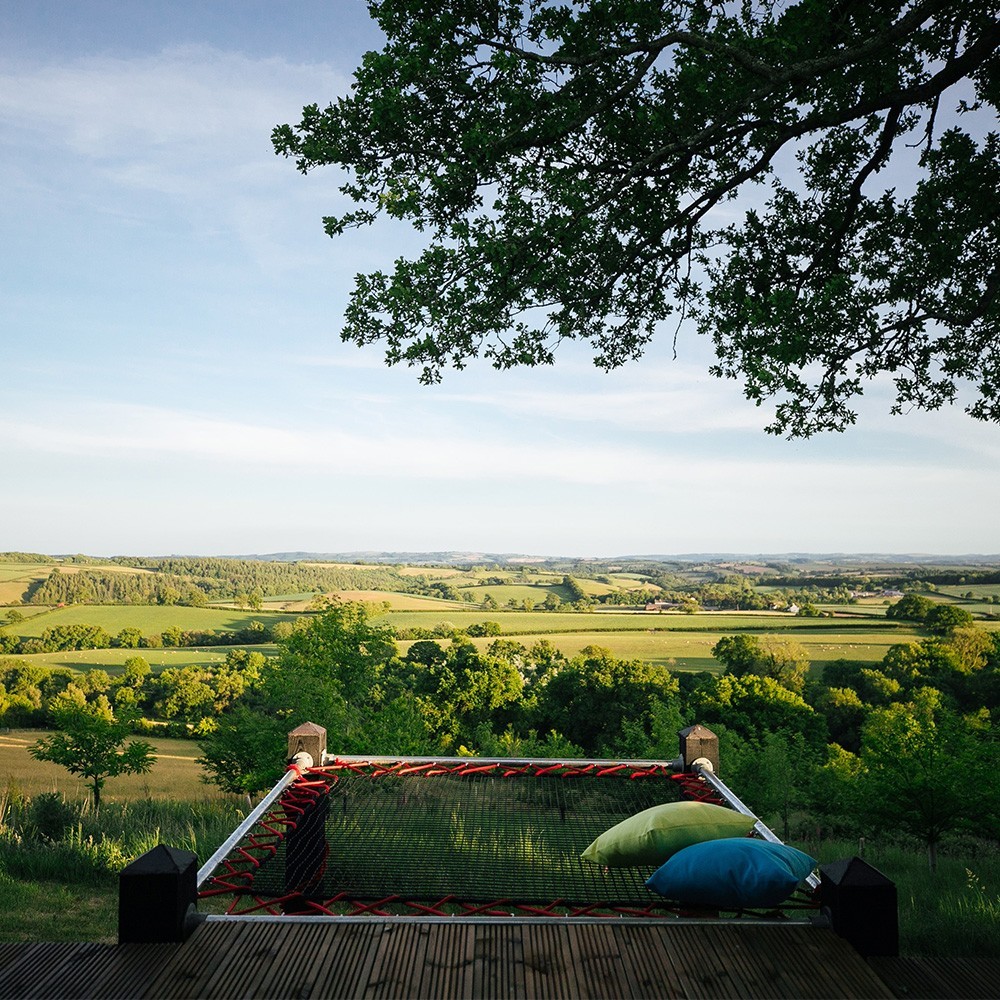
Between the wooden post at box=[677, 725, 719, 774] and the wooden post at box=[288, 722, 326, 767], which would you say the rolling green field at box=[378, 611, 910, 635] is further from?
the wooden post at box=[677, 725, 719, 774]

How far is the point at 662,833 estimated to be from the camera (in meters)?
3.12

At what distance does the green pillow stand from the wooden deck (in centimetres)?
62

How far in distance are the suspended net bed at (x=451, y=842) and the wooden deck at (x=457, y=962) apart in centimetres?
22

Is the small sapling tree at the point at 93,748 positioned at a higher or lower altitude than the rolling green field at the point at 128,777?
higher

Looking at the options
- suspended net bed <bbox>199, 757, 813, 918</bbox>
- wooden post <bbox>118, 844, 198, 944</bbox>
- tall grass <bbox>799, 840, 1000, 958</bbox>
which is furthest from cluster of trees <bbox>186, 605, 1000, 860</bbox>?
wooden post <bbox>118, 844, 198, 944</bbox>

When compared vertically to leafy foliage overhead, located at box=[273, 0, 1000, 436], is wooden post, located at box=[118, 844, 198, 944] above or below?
below

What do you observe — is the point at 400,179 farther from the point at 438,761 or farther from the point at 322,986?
the point at 322,986

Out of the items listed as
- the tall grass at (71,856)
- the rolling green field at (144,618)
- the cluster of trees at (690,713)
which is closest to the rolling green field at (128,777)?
the cluster of trees at (690,713)

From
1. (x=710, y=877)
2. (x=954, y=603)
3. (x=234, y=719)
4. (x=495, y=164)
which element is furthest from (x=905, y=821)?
(x=954, y=603)

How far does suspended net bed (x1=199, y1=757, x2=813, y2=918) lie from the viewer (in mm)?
3012

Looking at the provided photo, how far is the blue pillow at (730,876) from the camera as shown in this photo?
2531 mm

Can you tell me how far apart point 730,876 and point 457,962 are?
0.98 m

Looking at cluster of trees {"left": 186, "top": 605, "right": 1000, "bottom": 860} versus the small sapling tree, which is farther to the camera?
the small sapling tree

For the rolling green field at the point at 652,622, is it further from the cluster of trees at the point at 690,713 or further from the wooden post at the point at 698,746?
the wooden post at the point at 698,746
